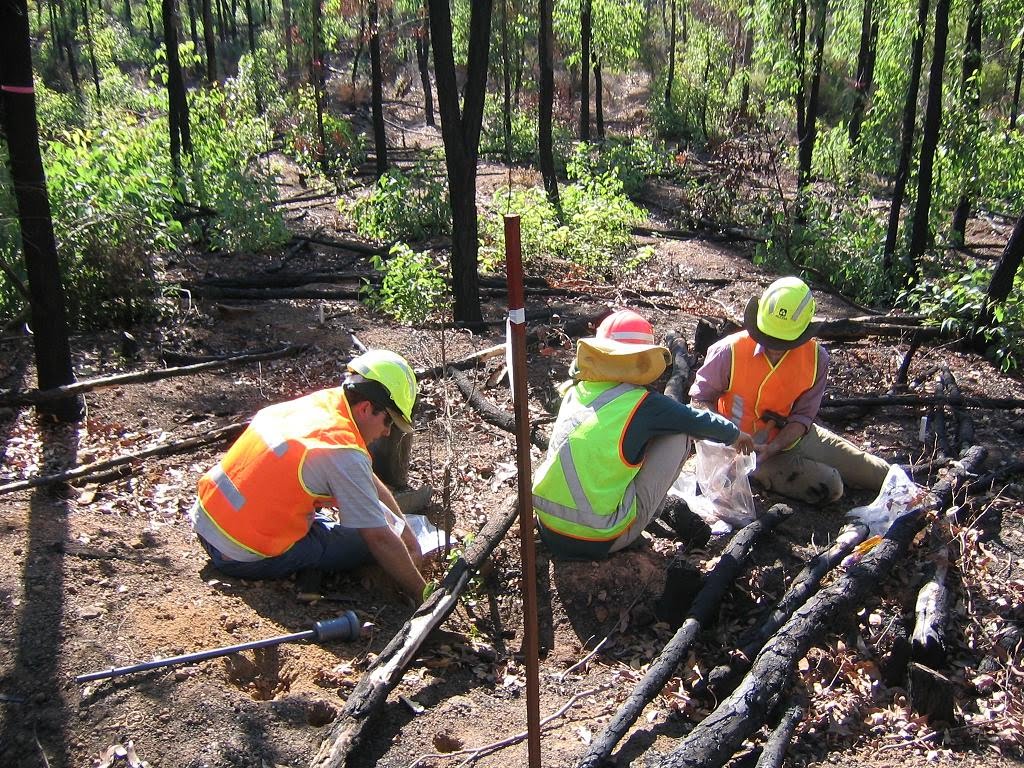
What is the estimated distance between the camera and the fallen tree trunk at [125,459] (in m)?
4.88

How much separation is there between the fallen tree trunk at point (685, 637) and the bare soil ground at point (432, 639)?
137 mm

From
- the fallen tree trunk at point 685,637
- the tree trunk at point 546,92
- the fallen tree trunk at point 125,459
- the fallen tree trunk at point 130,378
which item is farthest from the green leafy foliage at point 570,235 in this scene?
the fallen tree trunk at point 685,637

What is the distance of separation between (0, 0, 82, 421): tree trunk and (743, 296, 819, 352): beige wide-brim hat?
14.4 ft

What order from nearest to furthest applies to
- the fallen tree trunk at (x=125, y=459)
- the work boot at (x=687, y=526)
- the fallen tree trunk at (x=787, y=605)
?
1. the fallen tree trunk at (x=787, y=605)
2. the fallen tree trunk at (x=125, y=459)
3. the work boot at (x=687, y=526)

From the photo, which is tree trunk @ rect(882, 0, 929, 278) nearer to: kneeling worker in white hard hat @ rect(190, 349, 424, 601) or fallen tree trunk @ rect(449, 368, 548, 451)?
fallen tree trunk @ rect(449, 368, 548, 451)

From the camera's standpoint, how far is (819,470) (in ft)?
18.0

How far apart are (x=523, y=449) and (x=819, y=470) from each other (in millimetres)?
3348

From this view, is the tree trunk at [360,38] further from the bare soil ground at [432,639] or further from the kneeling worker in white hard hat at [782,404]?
the kneeling worker in white hard hat at [782,404]

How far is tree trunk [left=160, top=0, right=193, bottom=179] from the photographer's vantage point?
12.2 meters

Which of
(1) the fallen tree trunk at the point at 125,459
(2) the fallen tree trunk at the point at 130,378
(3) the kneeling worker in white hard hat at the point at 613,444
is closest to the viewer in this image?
(3) the kneeling worker in white hard hat at the point at 613,444

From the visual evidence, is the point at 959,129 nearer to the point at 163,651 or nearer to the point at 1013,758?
the point at 1013,758

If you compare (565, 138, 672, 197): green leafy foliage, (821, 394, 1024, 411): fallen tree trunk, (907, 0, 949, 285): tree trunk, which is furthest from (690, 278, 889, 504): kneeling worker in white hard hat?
(565, 138, 672, 197): green leafy foliage

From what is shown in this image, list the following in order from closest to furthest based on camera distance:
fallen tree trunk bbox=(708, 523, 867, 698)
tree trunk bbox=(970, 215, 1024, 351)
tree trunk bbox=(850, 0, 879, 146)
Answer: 1. fallen tree trunk bbox=(708, 523, 867, 698)
2. tree trunk bbox=(970, 215, 1024, 351)
3. tree trunk bbox=(850, 0, 879, 146)

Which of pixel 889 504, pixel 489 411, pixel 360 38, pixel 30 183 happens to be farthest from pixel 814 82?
pixel 30 183
